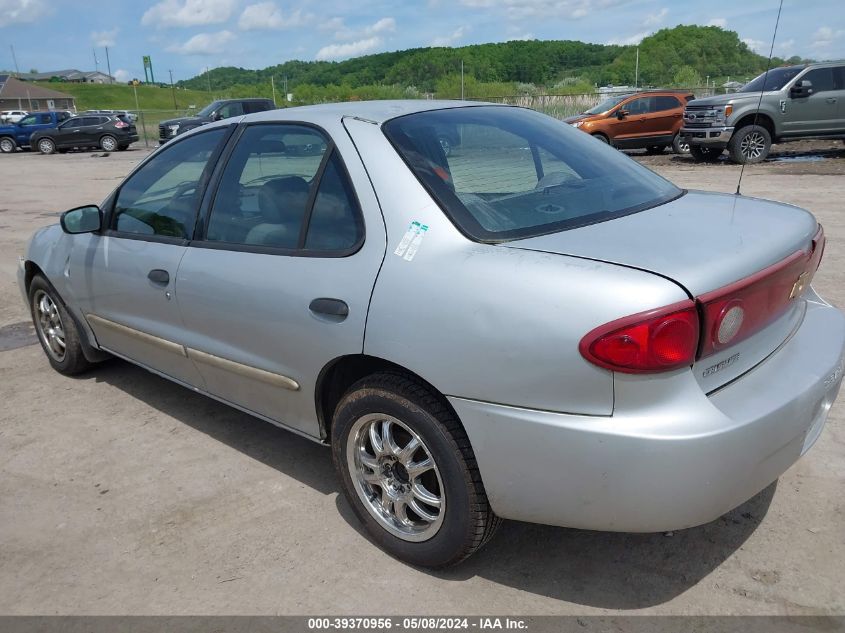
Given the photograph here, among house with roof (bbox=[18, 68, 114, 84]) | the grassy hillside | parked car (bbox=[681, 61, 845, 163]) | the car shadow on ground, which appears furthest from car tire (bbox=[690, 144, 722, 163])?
house with roof (bbox=[18, 68, 114, 84])

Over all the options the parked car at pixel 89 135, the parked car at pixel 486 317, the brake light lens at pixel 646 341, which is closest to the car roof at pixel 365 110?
the parked car at pixel 486 317

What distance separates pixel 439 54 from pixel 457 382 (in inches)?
3538

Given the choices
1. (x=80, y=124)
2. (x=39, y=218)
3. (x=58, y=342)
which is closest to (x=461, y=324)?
(x=58, y=342)

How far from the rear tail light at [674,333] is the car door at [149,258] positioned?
2.21 m

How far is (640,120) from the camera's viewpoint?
19.1m

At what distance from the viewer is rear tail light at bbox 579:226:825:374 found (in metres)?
2.02

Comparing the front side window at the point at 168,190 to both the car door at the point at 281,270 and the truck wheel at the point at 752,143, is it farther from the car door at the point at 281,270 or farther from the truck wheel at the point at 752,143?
the truck wheel at the point at 752,143

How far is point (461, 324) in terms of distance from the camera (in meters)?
2.27

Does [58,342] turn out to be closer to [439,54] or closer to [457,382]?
[457,382]

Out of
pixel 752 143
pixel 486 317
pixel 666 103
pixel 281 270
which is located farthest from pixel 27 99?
pixel 486 317

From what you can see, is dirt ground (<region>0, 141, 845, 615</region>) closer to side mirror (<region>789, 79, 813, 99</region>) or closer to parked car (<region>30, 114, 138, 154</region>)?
side mirror (<region>789, 79, 813, 99</region>)

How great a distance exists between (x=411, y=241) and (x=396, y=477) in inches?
36.5

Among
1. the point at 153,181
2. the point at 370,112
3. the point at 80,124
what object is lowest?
the point at 80,124

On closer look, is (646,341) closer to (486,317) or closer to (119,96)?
(486,317)
